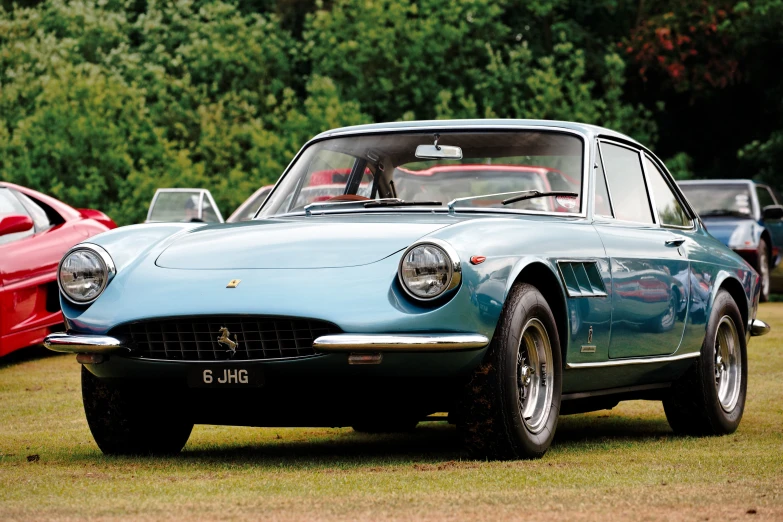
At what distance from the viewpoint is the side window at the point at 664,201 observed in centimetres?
823

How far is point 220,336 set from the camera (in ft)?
20.0

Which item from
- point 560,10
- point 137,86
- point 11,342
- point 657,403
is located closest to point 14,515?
point 657,403

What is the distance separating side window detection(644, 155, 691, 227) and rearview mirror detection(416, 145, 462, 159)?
1.32 metres

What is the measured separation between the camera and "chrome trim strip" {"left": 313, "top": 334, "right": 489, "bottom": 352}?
5.84m

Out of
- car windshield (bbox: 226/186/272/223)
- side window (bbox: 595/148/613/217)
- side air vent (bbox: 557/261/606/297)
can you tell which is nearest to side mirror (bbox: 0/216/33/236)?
side window (bbox: 595/148/613/217)

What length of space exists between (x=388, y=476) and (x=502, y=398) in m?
0.57

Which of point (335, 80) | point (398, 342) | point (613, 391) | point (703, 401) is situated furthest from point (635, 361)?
point (335, 80)

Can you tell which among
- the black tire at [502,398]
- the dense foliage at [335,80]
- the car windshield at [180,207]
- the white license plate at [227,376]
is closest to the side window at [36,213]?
the white license plate at [227,376]

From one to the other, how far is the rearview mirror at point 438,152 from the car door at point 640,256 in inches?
28.4

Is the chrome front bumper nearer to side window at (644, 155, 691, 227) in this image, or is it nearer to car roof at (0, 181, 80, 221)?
side window at (644, 155, 691, 227)

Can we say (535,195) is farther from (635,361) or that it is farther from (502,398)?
(502,398)

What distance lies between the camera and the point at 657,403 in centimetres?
934

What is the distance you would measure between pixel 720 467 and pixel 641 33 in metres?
31.1

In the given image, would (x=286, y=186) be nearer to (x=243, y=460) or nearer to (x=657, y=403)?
(x=243, y=460)
